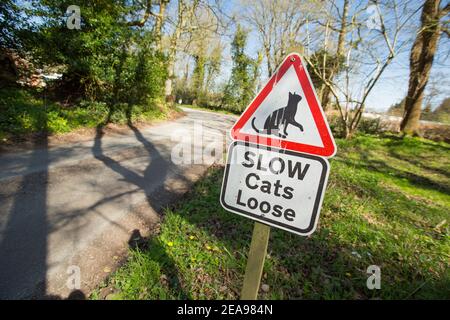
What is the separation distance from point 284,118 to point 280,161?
25 centimetres

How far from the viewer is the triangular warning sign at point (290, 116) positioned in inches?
45.9

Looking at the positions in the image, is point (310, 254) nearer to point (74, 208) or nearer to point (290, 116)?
point (290, 116)

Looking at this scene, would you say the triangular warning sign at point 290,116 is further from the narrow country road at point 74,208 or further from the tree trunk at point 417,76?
the tree trunk at point 417,76

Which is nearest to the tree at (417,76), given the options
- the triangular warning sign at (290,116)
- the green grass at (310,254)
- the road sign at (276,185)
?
the green grass at (310,254)

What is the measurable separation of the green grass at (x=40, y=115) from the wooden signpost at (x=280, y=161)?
7.08 m

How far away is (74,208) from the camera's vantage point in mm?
3381

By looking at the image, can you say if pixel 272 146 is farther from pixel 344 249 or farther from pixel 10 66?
pixel 10 66

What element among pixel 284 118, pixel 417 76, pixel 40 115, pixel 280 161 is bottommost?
pixel 40 115

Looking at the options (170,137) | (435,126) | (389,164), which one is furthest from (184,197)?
(435,126)

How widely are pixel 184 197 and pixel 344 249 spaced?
2.88m

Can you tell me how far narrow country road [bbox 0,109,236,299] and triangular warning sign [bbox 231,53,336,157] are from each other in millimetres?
2382

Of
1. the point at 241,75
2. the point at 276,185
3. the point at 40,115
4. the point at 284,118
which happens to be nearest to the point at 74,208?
the point at 276,185

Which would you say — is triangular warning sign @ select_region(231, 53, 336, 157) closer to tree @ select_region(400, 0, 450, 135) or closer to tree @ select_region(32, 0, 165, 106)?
tree @ select_region(32, 0, 165, 106)

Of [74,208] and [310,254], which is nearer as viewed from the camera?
[310,254]
